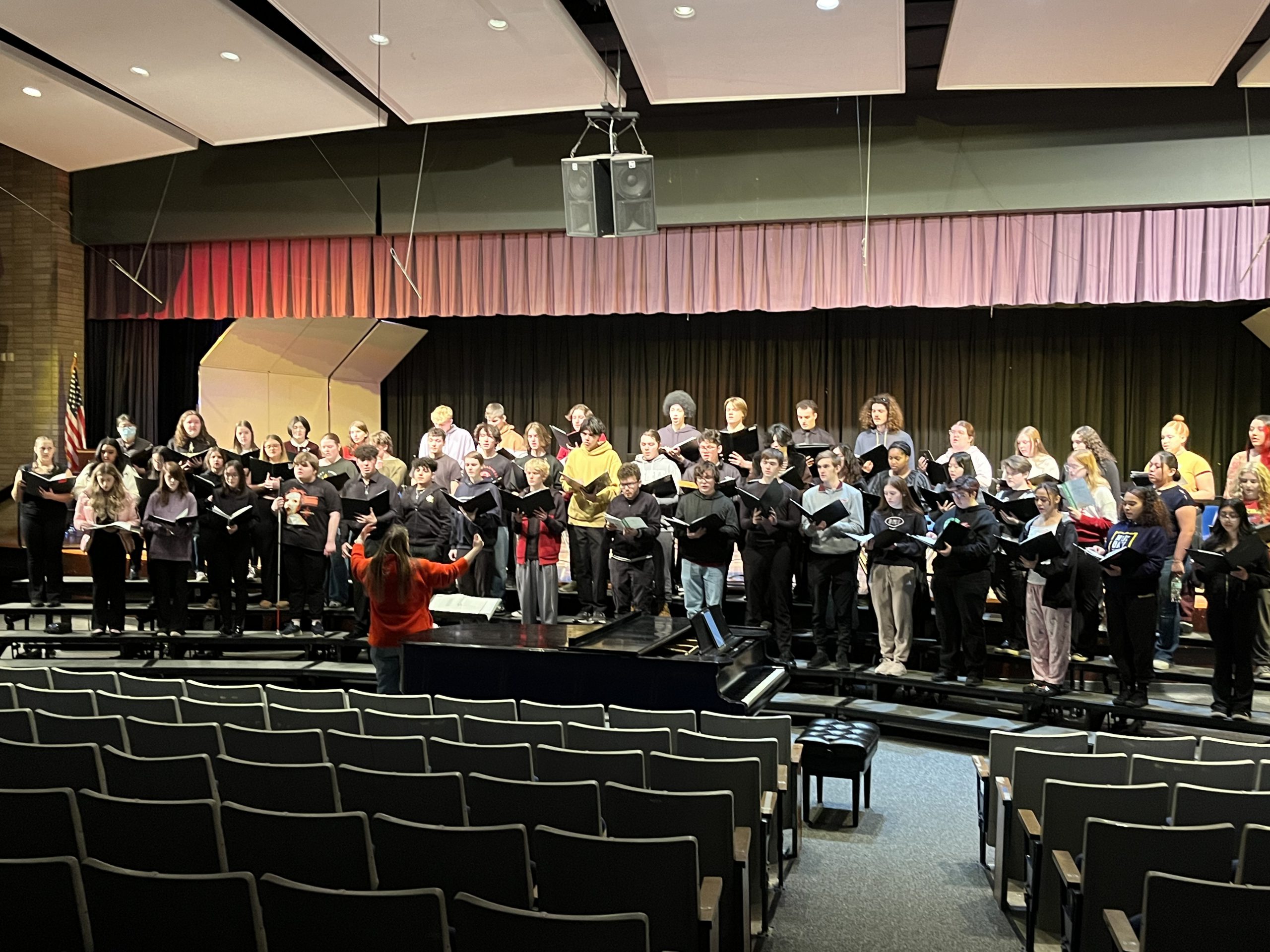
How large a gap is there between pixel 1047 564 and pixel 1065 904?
3.61 m

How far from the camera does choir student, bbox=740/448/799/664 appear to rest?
8148mm

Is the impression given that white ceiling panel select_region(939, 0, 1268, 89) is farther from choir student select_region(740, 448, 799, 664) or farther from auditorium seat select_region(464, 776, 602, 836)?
auditorium seat select_region(464, 776, 602, 836)

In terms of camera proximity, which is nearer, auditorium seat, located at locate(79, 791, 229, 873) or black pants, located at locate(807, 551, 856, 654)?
auditorium seat, located at locate(79, 791, 229, 873)

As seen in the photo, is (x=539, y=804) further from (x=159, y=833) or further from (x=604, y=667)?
(x=604, y=667)

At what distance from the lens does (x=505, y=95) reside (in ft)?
31.0

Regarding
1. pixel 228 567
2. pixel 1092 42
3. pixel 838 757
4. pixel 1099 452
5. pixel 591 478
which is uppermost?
pixel 1092 42

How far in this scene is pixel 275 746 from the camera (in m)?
4.64

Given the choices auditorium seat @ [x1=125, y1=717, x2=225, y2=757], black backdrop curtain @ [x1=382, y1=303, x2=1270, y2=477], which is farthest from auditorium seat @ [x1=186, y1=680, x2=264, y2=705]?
black backdrop curtain @ [x1=382, y1=303, x2=1270, y2=477]

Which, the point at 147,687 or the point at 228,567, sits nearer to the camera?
the point at 147,687

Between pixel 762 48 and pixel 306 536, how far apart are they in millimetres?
5121

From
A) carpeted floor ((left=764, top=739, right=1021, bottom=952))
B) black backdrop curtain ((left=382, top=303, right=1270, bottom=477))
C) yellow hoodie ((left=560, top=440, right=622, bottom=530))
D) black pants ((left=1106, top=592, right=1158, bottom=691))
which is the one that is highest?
black backdrop curtain ((left=382, top=303, right=1270, bottom=477))

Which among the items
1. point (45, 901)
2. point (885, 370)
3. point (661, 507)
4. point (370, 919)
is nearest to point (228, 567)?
point (661, 507)

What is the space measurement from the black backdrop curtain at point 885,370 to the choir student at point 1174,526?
5408 millimetres

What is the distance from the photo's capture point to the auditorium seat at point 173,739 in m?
4.73
